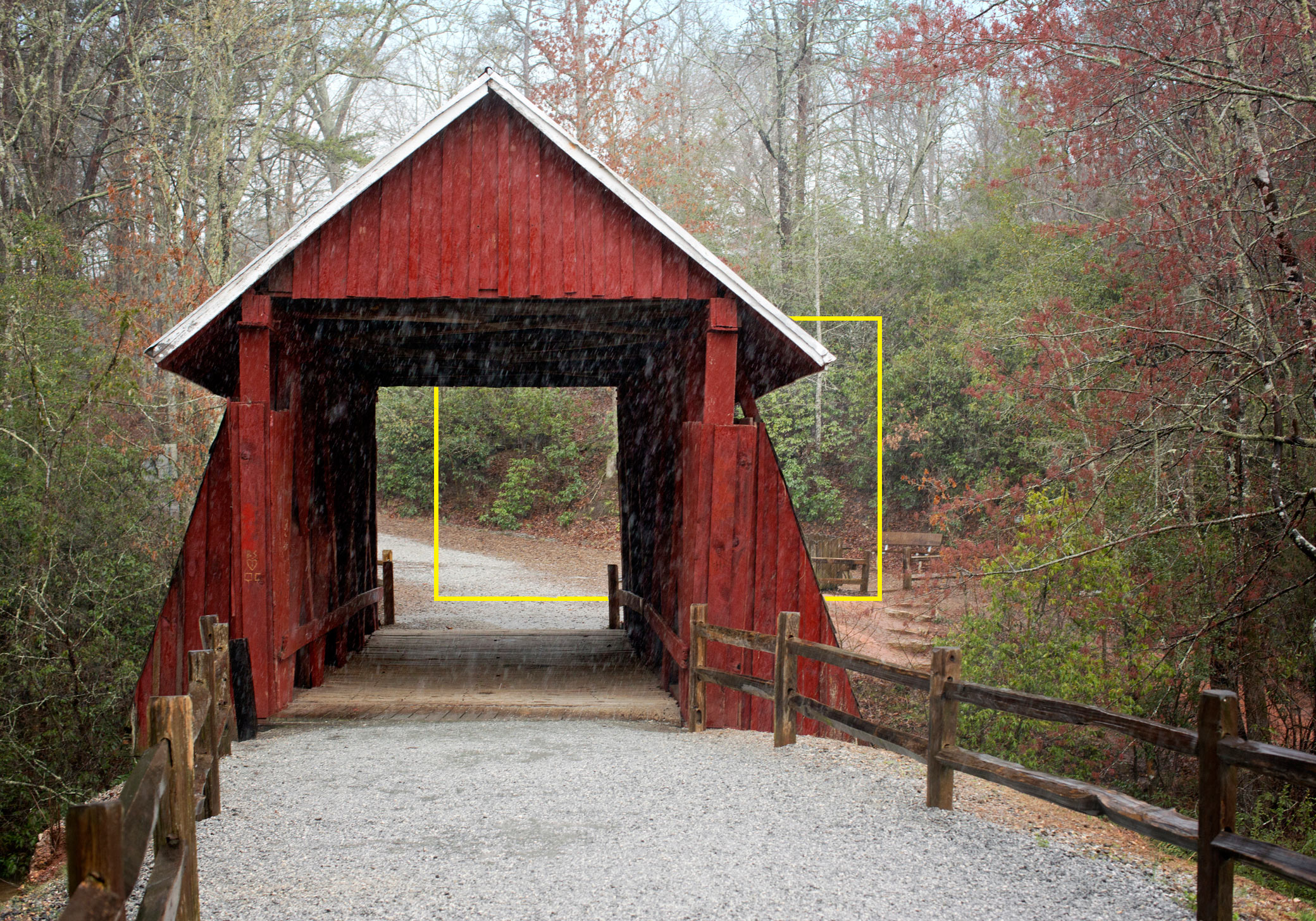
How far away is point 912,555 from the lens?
2286 centimetres

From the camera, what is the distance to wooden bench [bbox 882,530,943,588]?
21594 mm

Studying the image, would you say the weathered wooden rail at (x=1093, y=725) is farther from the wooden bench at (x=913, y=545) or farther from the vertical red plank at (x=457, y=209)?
the wooden bench at (x=913, y=545)

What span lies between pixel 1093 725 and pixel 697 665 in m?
3.21

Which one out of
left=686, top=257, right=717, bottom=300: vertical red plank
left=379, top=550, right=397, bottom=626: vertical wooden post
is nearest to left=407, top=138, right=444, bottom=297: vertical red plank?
left=686, top=257, right=717, bottom=300: vertical red plank

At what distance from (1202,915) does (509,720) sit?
5535mm

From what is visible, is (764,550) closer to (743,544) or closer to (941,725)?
(743,544)

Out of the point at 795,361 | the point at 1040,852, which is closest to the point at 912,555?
the point at 795,361

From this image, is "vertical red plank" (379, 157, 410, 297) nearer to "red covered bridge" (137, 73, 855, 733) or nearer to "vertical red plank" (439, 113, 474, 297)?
"red covered bridge" (137, 73, 855, 733)

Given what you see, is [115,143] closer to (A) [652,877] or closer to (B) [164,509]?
(B) [164,509]

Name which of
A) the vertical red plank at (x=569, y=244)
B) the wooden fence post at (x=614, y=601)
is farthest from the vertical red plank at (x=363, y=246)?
the wooden fence post at (x=614, y=601)

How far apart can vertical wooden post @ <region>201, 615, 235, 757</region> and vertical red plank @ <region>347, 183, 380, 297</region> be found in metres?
2.57

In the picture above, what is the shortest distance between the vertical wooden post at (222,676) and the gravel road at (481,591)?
8664 mm

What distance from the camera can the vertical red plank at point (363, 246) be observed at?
753cm

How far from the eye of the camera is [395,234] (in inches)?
298
